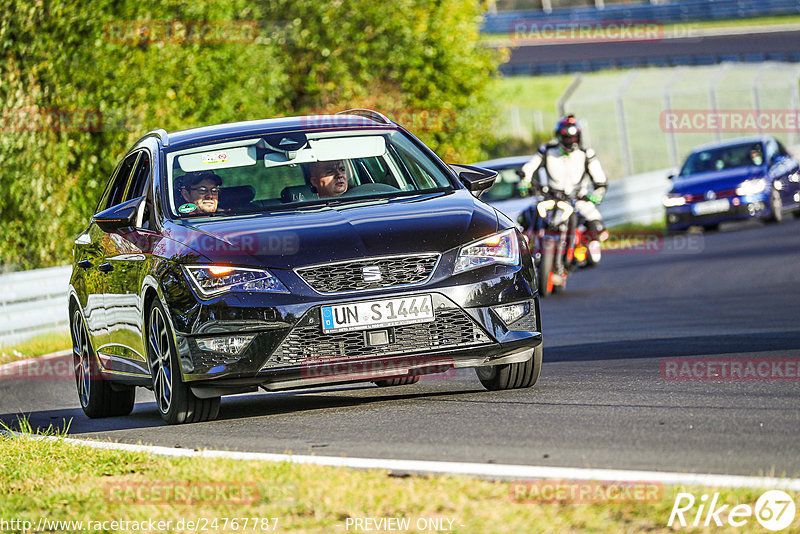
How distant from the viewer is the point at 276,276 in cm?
753

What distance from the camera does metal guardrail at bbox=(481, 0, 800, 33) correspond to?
66688 millimetres

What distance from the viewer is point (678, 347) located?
10977mm

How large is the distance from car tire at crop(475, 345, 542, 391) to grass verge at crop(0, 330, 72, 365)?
7.89 meters

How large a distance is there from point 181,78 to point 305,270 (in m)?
17.7

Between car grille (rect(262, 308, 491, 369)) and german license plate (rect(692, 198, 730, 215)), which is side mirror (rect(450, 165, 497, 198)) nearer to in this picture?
car grille (rect(262, 308, 491, 369))

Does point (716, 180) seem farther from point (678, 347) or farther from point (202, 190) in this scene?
point (202, 190)

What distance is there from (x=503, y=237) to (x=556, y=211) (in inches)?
390

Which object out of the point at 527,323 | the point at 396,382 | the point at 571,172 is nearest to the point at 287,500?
the point at 527,323

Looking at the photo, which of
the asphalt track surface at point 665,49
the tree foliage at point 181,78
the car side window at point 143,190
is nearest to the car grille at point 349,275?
the car side window at point 143,190

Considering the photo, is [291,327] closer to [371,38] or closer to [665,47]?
[371,38]

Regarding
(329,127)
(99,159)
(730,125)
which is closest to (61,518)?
(329,127)

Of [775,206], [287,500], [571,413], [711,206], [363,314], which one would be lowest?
[775,206]

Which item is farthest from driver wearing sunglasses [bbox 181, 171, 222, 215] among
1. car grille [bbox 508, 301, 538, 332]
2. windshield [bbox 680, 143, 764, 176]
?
windshield [bbox 680, 143, 764, 176]

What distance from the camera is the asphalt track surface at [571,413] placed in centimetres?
616
